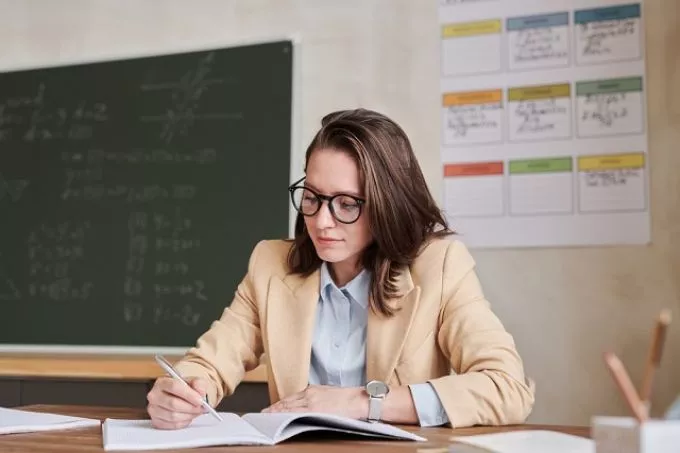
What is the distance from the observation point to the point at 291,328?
1758mm

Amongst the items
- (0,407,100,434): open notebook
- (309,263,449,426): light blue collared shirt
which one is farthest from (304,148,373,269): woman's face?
(0,407,100,434): open notebook

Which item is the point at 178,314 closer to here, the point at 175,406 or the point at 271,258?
the point at 271,258

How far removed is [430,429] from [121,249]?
1.86m

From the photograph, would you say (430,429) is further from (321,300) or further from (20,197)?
(20,197)

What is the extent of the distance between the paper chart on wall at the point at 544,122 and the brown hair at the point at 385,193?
29.8 inches

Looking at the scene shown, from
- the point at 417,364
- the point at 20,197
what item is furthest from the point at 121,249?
the point at 417,364

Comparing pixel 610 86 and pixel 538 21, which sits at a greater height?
pixel 538 21

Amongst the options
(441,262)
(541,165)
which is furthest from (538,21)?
(441,262)

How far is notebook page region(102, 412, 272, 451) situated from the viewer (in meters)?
1.10

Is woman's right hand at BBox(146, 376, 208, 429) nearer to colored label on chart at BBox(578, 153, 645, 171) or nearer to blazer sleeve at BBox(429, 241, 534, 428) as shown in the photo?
blazer sleeve at BBox(429, 241, 534, 428)

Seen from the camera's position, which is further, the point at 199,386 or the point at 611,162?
the point at 611,162

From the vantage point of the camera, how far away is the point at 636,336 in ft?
7.62

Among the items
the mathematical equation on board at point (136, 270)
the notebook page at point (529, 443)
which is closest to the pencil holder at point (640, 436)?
the notebook page at point (529, 443)

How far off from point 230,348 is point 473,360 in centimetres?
56
